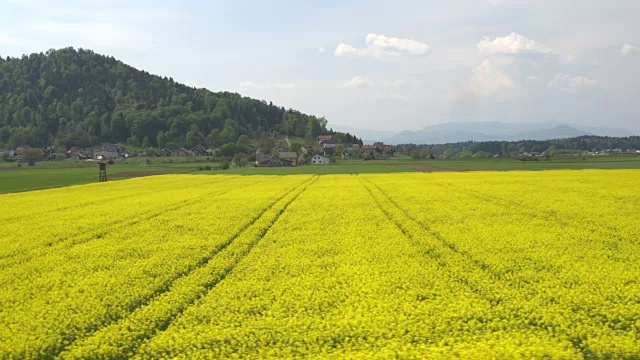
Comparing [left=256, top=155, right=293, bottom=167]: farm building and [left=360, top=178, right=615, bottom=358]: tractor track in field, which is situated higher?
[left=256, top=155, right=293, bottom=167]: farm building

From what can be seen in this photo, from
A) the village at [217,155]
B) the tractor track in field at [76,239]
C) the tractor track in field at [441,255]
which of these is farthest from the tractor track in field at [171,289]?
the village at [217,155]

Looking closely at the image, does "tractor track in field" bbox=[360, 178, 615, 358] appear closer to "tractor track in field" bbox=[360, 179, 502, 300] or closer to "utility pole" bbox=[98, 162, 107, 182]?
"tractor track in field" bbox=[360, 179, 502, 300]

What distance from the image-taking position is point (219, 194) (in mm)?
43562

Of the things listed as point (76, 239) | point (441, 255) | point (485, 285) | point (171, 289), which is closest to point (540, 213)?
point (441, 255)

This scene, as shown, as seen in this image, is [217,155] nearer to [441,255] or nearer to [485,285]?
[441,255]

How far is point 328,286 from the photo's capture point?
1408 centimetres

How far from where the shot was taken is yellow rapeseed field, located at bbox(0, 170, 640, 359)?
10.2 m

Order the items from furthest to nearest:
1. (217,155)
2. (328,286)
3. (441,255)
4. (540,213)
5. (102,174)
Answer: (217,155)
(102,174)
(540,213)
(441,255)
(328,286)

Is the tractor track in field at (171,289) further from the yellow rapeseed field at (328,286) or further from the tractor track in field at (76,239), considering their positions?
the tractor track in field at (76,239)

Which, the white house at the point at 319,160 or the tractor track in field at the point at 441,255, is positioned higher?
the white house at the point at 319,160

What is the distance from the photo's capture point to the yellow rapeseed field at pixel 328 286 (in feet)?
33.6

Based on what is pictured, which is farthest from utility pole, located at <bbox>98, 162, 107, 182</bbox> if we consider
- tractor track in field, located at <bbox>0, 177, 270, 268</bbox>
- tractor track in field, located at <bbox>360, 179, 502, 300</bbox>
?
tractor track in field, located at <bbox>360, 179, 502, 300</bbox>

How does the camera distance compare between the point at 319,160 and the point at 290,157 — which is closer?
the point at 319,160

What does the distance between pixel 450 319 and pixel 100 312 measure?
313 inches
